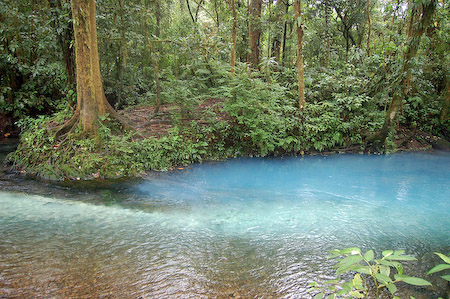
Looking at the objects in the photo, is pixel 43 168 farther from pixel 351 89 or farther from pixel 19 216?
pixel 351 89

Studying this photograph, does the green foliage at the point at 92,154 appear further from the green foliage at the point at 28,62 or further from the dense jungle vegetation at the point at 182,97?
the green foliage at the point at 28,62

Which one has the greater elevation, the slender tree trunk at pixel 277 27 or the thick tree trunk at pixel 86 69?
the slender tree trunk at pixel 277 27

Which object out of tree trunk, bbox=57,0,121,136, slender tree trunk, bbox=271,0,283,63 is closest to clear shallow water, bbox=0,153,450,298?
tree trunk, bbox=57,0,121,136

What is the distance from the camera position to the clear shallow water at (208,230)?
3508mm

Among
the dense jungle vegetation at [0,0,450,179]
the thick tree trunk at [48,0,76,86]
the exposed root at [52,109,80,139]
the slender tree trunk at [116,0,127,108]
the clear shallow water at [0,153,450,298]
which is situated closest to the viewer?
the clear shallow water at [0,153,450,298]

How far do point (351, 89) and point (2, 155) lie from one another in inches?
486

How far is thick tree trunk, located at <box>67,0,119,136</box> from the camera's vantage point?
7.88 m

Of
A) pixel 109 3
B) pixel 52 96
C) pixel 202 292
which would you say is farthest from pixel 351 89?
pixel 52 96

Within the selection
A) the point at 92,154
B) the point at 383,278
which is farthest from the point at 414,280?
the point at 92,154

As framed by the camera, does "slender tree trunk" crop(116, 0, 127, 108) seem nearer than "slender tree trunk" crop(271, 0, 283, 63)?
Yes

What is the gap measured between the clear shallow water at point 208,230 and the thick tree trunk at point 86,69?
2085 millimetres

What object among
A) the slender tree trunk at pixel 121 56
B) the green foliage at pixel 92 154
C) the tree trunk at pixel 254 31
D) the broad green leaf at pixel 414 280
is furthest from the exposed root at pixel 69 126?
the tree trunk at pixel 254 31

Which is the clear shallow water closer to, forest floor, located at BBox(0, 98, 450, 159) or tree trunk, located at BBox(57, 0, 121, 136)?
tree trunk, located at BBox(57, 0, 121, 136)

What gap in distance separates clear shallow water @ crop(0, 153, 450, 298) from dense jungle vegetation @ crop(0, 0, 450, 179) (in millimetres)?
1499
